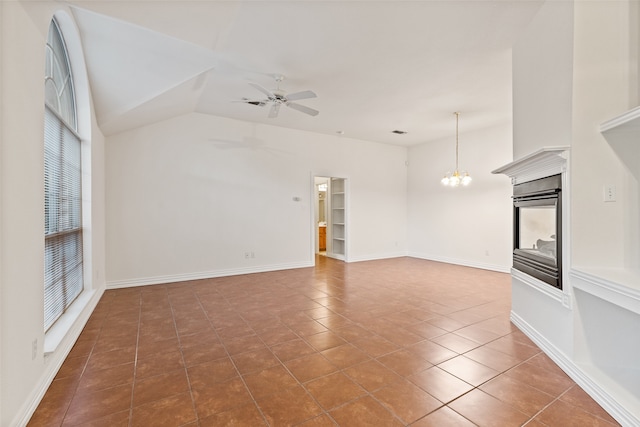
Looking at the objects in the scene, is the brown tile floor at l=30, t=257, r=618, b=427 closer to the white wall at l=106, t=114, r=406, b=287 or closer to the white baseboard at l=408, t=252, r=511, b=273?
the white wall at l=106, t=114, r=406, b=287

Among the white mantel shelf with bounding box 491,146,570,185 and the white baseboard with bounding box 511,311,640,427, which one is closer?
the white baseboard with bounding box 511,311,640,427

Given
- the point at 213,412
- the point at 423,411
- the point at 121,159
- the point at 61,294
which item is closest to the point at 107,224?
the point at 121,159

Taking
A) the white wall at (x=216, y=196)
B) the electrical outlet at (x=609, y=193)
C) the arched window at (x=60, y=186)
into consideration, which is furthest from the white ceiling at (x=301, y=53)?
the electrical outlet at (x=609, y=193)

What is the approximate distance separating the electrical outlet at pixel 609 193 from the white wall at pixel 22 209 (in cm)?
384

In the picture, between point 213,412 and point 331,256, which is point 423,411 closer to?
point 213,412

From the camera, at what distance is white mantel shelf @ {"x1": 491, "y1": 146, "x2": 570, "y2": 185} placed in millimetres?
2328

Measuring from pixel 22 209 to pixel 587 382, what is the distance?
3864 mm

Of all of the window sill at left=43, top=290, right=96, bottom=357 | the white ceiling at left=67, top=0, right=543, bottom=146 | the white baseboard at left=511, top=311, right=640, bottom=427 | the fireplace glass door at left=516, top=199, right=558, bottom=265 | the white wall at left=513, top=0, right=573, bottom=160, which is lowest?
the white baseboard at left=511, top=311, right=640, bottom=427

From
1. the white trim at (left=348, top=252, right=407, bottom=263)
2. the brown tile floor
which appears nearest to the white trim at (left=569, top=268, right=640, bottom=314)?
the brown tile floor

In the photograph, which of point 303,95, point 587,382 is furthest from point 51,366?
→ point 587,382

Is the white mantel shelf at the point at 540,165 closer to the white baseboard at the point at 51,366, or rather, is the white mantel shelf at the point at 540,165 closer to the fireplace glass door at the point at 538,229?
the fireplace glass door at the point at 538,229

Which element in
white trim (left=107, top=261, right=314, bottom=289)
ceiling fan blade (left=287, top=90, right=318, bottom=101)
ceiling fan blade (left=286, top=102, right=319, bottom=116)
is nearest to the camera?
ceiling fan blade (left=287, top=90, right=318, bottom=101)

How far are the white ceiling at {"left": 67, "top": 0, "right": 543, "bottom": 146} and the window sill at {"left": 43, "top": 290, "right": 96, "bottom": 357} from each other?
2.41 metres

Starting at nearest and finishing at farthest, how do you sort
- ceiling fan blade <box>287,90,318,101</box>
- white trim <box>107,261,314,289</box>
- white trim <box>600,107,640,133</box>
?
white trim <box>600,107,640,133</box> → ceiling fan blade <box>287,90,318,101</box> → white trim <box>107,261,314,289</box>
